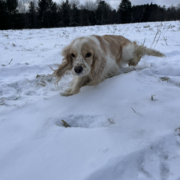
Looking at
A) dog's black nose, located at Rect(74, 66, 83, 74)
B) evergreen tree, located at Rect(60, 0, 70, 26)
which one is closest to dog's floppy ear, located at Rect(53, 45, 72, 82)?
dog's black nose, located at Rect(74, 66, 83, 74)

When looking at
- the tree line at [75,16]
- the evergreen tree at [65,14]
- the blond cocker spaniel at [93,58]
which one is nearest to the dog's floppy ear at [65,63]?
the blond cocker spaniel at [93,58]

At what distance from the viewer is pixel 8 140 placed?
3.98ft

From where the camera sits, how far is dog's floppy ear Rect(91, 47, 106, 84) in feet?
7.00

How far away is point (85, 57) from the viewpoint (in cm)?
199

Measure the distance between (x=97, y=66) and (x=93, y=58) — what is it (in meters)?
0.12

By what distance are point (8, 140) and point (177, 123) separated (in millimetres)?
1266

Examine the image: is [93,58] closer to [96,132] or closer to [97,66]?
[97,66]

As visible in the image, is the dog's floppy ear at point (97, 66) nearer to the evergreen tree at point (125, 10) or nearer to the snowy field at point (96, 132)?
the snowy field at point (96, 132)

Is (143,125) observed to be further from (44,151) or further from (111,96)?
(44,151)

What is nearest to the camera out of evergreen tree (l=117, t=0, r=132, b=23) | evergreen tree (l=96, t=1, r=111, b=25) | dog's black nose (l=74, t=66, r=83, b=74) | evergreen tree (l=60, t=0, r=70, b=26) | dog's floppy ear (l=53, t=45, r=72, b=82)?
dog's black nose (l=74, t=66, r=83, b=74)

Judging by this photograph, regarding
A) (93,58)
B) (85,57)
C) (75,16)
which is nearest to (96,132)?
Answer: (85,57)

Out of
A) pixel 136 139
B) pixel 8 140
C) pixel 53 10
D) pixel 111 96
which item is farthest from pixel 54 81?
pixel 53 10

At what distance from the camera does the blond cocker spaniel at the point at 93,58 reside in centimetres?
198

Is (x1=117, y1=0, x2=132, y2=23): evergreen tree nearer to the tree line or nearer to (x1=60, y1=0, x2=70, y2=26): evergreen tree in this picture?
the tree line
